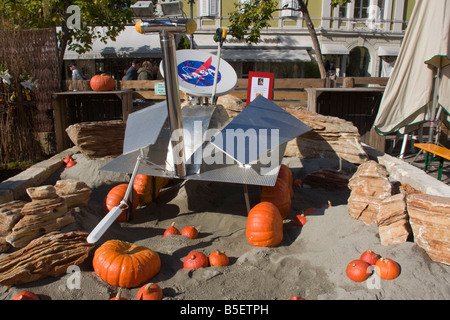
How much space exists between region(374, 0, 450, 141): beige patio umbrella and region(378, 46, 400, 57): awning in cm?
1980

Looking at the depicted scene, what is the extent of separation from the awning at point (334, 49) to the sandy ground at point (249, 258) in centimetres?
2040

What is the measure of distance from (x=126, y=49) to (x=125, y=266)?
19.3 m

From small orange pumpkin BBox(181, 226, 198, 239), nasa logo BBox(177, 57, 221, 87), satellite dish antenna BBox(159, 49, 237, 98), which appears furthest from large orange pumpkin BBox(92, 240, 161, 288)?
nasa logo BBox(177, 57, 221, 87)

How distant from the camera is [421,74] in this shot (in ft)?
20.5

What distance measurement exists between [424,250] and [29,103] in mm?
7160

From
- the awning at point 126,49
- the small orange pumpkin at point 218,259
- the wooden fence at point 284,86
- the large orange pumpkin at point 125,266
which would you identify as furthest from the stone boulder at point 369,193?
the awning at point 126,49

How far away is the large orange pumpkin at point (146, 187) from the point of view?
4973mm

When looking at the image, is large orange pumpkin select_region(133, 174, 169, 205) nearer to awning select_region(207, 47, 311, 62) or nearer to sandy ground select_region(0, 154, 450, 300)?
sandy ground select_region(0, 154, 450, 300)

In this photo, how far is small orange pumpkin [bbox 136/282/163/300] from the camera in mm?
2842

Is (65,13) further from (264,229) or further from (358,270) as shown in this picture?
(358,270)

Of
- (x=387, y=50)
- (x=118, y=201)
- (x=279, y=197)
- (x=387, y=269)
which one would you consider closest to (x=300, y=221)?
(x=279, y=197)

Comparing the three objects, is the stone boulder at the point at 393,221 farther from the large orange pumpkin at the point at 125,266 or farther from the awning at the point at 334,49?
the awning at the point at 334,49
